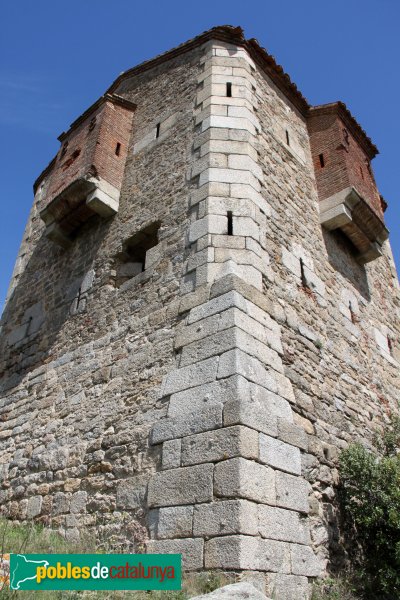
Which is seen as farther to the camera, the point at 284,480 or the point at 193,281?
the point at 193,281

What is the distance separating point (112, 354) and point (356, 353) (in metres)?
3.41

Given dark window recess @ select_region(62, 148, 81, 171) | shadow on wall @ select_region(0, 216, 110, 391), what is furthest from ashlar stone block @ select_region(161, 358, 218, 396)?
dark window recess @ select_region(62, 148, 81, 171)

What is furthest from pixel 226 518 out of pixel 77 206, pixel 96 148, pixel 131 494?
pixel 96 148

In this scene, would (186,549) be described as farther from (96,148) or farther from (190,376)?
(96,148)

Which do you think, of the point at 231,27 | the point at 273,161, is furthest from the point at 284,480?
the point at 231,27

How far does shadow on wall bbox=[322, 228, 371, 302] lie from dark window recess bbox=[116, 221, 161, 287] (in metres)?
2.72

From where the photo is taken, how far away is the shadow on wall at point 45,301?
24.4 ft

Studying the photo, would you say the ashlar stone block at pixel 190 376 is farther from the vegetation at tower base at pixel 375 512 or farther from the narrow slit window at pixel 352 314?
the narrow slit window at pixel 352 314

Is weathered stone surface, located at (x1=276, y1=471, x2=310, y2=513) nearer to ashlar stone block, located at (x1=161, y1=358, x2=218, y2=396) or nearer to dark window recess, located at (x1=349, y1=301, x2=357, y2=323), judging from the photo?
ashlar stone block, located at (x1=161, y1=358, x2=218, y2=396)

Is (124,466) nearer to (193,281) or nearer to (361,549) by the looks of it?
(193,281)

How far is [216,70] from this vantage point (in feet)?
25.4

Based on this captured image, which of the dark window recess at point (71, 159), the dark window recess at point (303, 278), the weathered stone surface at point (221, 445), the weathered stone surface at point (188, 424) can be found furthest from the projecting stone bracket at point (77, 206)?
the weathered stone surface at point (221, 445)

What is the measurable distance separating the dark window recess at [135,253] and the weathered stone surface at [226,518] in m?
3.51

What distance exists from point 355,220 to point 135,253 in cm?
350
